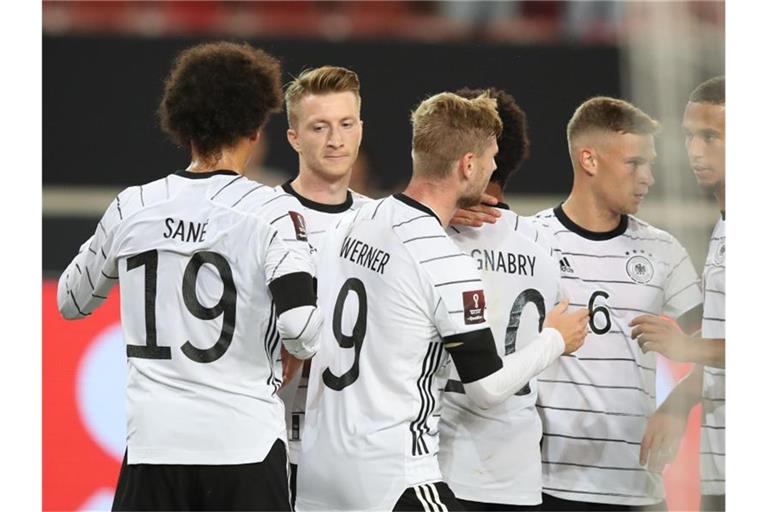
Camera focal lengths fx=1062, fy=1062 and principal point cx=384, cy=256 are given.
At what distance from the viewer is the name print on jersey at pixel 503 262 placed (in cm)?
269

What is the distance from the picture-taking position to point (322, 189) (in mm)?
2902

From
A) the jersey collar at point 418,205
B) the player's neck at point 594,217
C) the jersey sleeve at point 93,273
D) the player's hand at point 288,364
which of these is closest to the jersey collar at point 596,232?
the player's neck at point 594,217

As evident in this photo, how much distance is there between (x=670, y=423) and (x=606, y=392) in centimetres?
22

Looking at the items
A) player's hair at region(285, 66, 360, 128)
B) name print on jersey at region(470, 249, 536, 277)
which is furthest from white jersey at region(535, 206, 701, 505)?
player's hair at region(285, 66, 360, 128)

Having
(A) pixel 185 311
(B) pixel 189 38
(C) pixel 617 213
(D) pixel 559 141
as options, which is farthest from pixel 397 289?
(B) pixel 189 38

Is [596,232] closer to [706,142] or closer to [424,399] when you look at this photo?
[706,142]

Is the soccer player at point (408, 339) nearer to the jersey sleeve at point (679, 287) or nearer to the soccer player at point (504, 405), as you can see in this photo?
the soccer player at point (504, 405)

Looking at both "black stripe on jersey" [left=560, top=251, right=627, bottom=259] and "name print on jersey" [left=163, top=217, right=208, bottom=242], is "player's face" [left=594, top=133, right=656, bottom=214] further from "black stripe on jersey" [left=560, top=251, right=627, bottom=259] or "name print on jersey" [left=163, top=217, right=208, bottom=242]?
"name print on jersey" [left=163, top=217, right=208, bottom=242]

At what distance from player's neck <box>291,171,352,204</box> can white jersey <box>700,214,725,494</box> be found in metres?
0.98

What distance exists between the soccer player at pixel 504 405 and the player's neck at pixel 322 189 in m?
0.36

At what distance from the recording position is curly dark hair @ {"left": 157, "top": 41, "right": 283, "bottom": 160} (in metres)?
2.41

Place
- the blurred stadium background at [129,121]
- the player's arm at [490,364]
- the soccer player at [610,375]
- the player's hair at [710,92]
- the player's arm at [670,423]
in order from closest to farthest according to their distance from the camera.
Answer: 1. the player's hair at [710,92]
2. the player's arm at [490,364]
3. the player's arm at [670,423]
4. the soccer player at [610,375]
5. the blurred stadium background at [129,121]

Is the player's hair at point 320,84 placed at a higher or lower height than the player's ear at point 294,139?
higher
